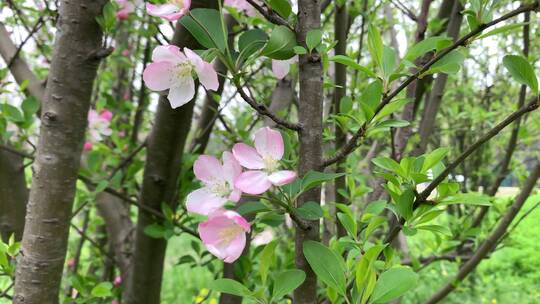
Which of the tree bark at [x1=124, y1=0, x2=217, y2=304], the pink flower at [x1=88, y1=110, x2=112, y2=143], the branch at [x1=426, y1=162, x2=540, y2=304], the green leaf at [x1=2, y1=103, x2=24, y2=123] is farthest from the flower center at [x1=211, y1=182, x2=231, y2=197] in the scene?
the pink flower at [x1=88, y1=110, x2=112, y2=143]

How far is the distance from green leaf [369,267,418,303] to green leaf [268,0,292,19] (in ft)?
1.12

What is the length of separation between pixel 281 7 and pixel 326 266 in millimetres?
315

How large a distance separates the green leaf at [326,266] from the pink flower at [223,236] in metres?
0.09

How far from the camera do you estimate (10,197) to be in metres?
1.42

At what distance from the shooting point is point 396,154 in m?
1.17

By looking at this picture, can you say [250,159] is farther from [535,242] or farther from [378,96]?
[535,242]

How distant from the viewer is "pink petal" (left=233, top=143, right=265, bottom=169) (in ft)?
1.84

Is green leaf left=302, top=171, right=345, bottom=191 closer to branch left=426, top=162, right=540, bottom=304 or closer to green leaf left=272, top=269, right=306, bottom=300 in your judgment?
green leaf left=272, top=269, right=306, bottom=300

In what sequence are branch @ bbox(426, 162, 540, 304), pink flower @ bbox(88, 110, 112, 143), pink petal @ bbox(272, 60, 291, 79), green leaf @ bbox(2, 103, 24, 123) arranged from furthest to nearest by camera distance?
1. pink flower @ bbox(88, 110, 112, 143)
2. branch @ bbox(426, 162, 540, 304)
3. green leaf @ bbox(2, 103, 24, 123)
4. pink petal @ bbox(272, 60, 291, 79)

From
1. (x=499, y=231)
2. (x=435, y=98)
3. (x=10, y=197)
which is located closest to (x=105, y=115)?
(x=10, y=197)

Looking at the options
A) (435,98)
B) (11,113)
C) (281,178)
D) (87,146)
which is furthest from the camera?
(87,146)

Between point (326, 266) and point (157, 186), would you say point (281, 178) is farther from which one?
point (157, 186)

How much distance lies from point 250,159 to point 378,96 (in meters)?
0.19

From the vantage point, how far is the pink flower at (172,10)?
0.55m
